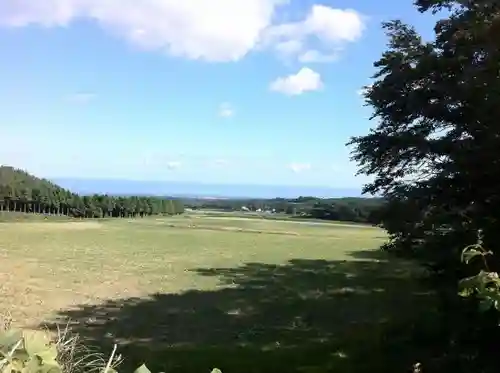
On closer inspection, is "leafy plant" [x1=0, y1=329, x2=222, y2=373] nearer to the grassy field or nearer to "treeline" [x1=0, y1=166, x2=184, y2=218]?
the grassy field

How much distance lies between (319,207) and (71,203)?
5891 centimetres

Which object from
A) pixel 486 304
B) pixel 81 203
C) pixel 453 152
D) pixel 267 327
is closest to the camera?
pixel 486 304

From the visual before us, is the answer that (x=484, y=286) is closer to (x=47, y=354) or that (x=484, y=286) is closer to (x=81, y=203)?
(x=47, y=354)

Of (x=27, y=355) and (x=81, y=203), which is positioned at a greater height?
(x=27, y=355)

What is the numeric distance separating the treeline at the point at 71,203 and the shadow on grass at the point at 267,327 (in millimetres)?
84307

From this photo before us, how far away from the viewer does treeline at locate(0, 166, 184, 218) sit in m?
99.8

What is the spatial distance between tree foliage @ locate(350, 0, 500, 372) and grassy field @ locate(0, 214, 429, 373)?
1.69m

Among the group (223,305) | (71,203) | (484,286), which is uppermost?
(484,286)

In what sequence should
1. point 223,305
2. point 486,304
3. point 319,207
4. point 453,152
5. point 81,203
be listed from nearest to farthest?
point 486,304 < point 453,152 < point 223,305 < point 319,207 < point 81,203

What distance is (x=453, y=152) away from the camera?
804cm

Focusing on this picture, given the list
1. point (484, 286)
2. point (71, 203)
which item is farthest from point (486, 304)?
point (71, 203)

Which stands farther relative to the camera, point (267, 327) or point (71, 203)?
point (71, 203)

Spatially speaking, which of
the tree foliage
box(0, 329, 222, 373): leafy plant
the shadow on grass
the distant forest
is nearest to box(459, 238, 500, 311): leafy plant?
box(0, 329, 222, 373): leafy plant

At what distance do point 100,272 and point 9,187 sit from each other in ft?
307
